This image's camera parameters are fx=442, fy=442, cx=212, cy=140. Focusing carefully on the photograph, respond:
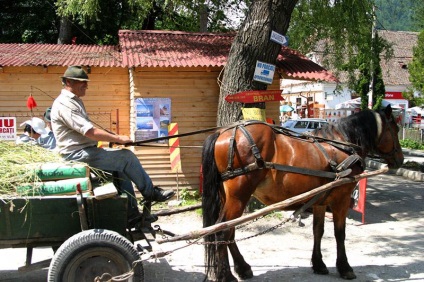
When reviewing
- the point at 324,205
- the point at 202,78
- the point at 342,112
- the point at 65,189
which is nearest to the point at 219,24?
the point at 202,78

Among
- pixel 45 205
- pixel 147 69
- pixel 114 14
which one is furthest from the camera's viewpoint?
pixel 114 14

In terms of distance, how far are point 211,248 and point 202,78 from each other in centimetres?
578

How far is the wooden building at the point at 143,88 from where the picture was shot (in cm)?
988

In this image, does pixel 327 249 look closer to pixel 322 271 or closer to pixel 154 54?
pixel 322 271

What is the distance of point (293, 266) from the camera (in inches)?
233

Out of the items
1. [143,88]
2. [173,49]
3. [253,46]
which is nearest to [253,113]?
[253,46]

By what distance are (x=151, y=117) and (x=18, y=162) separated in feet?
18.2

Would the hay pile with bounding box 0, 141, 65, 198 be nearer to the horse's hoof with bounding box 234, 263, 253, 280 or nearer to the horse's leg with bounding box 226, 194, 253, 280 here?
the horse's leg with bounding box 226, 194, 253, 280

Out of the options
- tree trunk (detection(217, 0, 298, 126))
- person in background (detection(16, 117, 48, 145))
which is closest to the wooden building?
tree trunk (detection(217, 0, 298, 126))

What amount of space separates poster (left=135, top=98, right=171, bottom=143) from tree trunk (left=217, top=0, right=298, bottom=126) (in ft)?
8.14

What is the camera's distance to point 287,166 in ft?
16.6

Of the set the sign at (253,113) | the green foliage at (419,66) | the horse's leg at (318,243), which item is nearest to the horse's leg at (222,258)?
the horse's leg at (318,243)

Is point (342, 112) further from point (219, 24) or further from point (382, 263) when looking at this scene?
point (382, 263)

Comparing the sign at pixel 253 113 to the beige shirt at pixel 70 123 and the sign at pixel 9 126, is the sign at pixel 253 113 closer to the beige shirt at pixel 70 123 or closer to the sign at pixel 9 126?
the beige shirt at pixel 70 123
